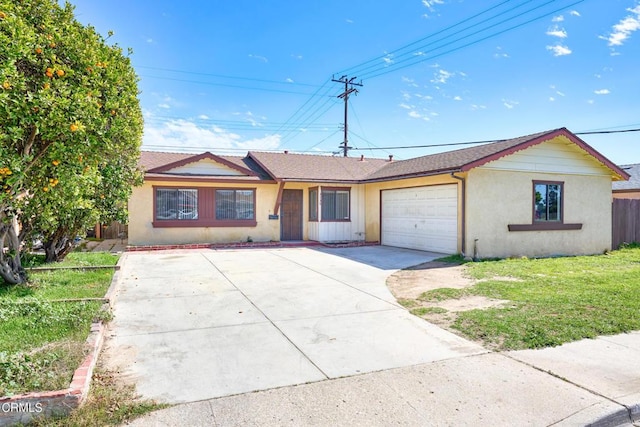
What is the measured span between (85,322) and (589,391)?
560 cm

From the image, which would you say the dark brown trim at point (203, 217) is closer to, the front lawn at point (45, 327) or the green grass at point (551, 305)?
the front lawn at point (45, 327)

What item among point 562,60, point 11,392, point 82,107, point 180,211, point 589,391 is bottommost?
point 589,391

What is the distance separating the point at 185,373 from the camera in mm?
3842

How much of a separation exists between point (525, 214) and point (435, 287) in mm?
6762

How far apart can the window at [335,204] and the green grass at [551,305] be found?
734 cm

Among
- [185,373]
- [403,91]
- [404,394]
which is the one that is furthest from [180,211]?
[403,91]

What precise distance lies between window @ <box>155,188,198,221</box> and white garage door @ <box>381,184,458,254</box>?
7801 millimetres

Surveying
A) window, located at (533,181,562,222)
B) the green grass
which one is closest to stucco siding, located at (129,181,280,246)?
the green grass

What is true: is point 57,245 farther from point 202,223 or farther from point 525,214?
point 525,214

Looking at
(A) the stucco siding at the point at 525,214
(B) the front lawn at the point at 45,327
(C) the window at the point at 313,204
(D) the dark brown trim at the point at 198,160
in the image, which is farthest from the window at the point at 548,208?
(B) the front lawn at the point at 45,327

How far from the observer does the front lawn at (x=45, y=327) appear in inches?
132

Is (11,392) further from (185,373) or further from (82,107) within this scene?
(82,107)

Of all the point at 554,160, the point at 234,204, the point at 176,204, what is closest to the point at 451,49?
the point at 554,160

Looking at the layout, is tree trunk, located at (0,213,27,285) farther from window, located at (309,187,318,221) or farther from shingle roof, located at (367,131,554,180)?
window, located at (309,187,318,221)
